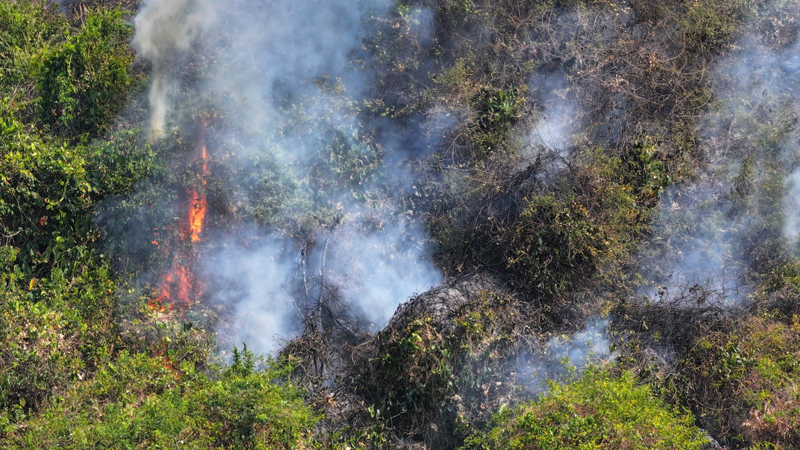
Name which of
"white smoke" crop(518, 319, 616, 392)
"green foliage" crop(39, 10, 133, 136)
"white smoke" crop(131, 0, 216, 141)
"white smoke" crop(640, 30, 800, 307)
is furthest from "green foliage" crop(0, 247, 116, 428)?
"white smoke" crop(640, 30, 800, 307)

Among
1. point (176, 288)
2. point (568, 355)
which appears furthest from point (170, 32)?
point (568, 355)

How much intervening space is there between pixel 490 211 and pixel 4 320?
591 cm

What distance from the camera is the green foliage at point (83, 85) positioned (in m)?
10.9

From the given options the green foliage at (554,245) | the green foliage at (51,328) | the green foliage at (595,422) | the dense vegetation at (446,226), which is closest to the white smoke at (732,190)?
the dense vegetation at (446,226)

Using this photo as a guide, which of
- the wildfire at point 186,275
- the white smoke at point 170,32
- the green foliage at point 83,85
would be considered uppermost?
the white smoke at point 170,32

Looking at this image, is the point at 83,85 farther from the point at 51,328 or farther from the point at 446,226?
the point at 446,226

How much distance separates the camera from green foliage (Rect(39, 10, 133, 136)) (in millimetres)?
10938

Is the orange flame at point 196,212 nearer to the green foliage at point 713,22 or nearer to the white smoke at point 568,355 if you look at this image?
the white smoke at point 568,355

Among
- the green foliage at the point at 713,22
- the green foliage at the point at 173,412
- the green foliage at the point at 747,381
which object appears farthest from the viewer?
the green foliage at the point at 713,22

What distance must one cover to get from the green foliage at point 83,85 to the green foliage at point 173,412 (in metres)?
3.63

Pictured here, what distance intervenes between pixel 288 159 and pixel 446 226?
232 cm

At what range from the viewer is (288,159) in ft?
36.1

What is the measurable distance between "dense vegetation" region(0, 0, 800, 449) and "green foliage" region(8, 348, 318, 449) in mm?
30

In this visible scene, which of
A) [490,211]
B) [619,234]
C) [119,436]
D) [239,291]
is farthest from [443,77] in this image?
[119,436]
